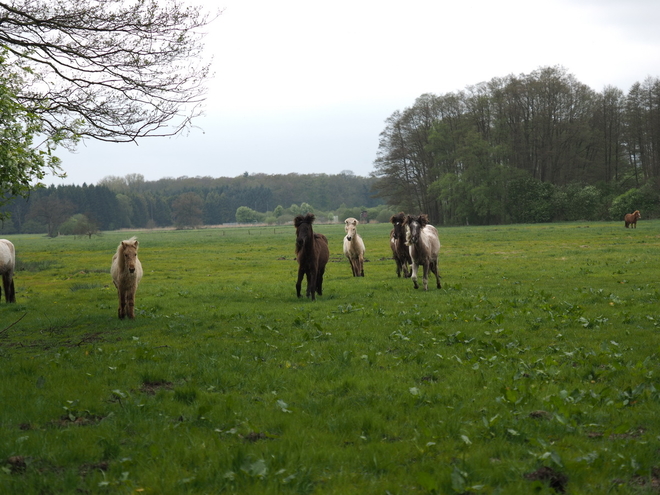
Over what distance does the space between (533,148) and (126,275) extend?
7526 centimetres

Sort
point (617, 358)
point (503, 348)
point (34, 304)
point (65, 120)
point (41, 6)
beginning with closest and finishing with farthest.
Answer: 1. point (617, 358)
2. point (503, 348)
3. point (41, 6)
4. point (65, 120)
5. point (34, 304)

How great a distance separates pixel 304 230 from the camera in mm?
15961

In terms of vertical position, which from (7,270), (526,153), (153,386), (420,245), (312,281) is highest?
(526,153)

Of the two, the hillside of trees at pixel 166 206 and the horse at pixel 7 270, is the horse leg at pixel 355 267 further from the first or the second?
the hillside of trees at pixel 166 206

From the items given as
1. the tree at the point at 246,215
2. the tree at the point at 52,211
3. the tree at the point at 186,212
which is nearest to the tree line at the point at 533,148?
the tree at the point at 52,211

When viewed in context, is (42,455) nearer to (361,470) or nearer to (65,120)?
(361,470)

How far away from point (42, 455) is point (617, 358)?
7516 millimetres

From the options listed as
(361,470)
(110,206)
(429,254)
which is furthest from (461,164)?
(110,206)

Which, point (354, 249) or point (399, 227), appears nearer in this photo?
point (399, 227)

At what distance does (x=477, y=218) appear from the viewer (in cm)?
8381

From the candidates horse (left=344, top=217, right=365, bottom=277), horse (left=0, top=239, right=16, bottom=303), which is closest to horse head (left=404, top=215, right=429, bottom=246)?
horse (left=344, top=217, right=365, bottom=277)

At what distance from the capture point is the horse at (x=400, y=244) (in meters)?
20.2

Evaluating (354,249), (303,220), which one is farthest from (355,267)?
(303,220)

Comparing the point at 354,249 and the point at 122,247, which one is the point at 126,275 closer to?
the point at 122,247
